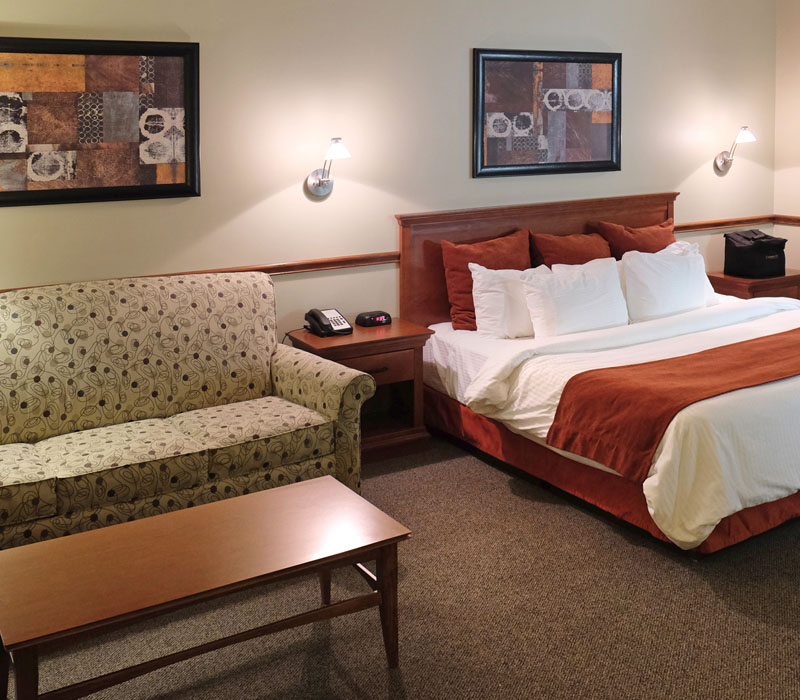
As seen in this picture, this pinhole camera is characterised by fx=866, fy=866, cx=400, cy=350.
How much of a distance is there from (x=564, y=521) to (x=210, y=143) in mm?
2282

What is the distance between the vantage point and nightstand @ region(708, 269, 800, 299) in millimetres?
5289

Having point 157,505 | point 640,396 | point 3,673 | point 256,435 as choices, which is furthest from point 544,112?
point 3,673

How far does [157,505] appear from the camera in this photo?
305cm

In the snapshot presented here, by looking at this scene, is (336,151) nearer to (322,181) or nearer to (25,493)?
(322,181)

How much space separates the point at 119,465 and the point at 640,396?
6.21 feet

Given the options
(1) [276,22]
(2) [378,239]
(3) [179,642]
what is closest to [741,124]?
(2) [378,239]

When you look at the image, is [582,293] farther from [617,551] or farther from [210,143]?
[210,143]

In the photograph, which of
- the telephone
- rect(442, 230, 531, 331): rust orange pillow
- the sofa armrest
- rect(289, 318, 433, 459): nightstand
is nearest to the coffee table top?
the sofa armrest

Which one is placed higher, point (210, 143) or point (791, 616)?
point (210, 143)

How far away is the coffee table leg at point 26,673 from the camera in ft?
6.40

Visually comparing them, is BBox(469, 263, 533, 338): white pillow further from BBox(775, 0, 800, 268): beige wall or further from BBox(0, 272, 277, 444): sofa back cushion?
BBox(775, 0, 800, 268): beige wall

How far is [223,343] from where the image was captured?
3748 millimetres

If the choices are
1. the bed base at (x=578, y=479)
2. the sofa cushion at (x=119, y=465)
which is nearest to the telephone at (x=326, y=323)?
the bed base at (x=578, y=479)

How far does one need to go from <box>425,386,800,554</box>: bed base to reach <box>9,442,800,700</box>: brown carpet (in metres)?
0.09
